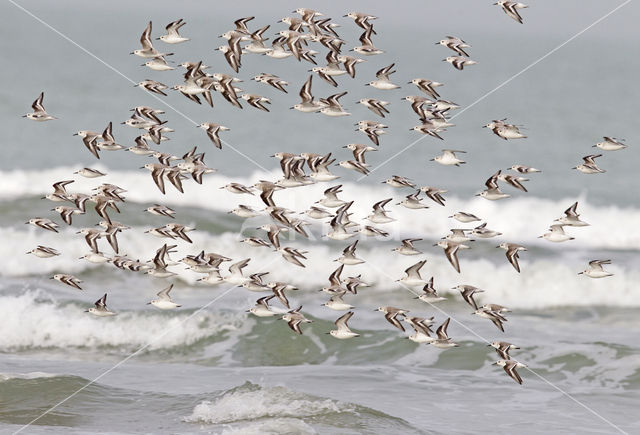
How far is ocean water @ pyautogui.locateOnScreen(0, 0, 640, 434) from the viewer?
23219mm

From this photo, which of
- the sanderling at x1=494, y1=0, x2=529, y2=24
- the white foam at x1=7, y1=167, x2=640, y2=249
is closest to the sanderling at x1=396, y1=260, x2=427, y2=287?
the sanderling at x1=494, y1=0, x2=529, y2=24

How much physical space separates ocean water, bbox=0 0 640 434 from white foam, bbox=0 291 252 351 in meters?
0.06

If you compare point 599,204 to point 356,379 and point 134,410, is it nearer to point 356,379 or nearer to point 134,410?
point 356,379

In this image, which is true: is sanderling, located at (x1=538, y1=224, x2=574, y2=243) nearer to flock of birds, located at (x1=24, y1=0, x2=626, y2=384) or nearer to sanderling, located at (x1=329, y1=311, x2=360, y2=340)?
flock of birds, located at (x1=24, y1=0, x2=626, y2=384)

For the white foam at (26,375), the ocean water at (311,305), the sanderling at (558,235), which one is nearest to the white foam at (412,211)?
the ocean water at (311,305)

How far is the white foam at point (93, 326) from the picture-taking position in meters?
29.3

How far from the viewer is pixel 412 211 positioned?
44.2 m

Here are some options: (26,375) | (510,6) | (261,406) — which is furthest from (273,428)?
(510,6)

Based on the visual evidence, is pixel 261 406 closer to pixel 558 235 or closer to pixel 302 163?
pixel 302 163

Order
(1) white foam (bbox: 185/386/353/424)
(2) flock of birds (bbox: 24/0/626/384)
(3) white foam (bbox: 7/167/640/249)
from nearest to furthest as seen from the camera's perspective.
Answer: (2) flock of birds (bbox: 24/0/626/384), (1) white foam (bbox: 185/386/353/424), (3) white foam (bbox: 7/167/640/249)

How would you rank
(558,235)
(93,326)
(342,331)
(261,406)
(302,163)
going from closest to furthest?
(558,235) < (302,163) < (261,406) < (342,331) < (93,326)

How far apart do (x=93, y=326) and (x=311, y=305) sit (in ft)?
20.5

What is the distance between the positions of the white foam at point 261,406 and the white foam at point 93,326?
6.52 meters

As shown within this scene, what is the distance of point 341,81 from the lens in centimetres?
8819
